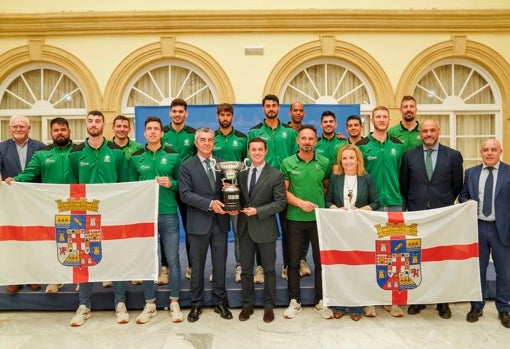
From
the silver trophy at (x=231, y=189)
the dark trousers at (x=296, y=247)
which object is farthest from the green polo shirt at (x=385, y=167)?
the silver trophy at (x=231, y=189)

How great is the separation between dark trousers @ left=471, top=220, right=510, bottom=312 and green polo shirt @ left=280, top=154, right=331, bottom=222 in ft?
4.94

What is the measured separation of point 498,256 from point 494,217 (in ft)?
1.19

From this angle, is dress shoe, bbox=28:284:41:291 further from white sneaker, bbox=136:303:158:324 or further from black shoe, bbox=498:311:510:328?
black shoe, bbox=498:311:510:328

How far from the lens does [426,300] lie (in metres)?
3.74

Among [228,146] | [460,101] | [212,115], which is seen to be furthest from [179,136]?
[460,101]

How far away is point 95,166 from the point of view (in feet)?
12.6

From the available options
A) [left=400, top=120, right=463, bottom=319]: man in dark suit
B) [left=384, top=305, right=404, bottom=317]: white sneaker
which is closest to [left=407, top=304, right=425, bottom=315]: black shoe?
[left=400, top=120, right=463, bottom=319]: man in dark suit

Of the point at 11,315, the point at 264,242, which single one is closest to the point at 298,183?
the point at 264,242

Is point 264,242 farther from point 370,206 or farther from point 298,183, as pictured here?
point 370,206

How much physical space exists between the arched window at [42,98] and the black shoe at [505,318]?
747 cm

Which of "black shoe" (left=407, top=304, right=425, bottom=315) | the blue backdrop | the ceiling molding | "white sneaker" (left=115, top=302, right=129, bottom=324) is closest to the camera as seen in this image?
"white sneaker" (left=115, top=302, right=129, bottom=324)

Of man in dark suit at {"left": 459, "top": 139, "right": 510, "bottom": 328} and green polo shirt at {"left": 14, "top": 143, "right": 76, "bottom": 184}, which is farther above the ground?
green polo shirt at {"left": 14, "top": 143, "right": 76, "bottom": 184}

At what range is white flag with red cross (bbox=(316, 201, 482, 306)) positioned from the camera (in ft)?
12.2

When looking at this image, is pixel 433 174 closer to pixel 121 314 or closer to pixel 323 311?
pixel 323 311
